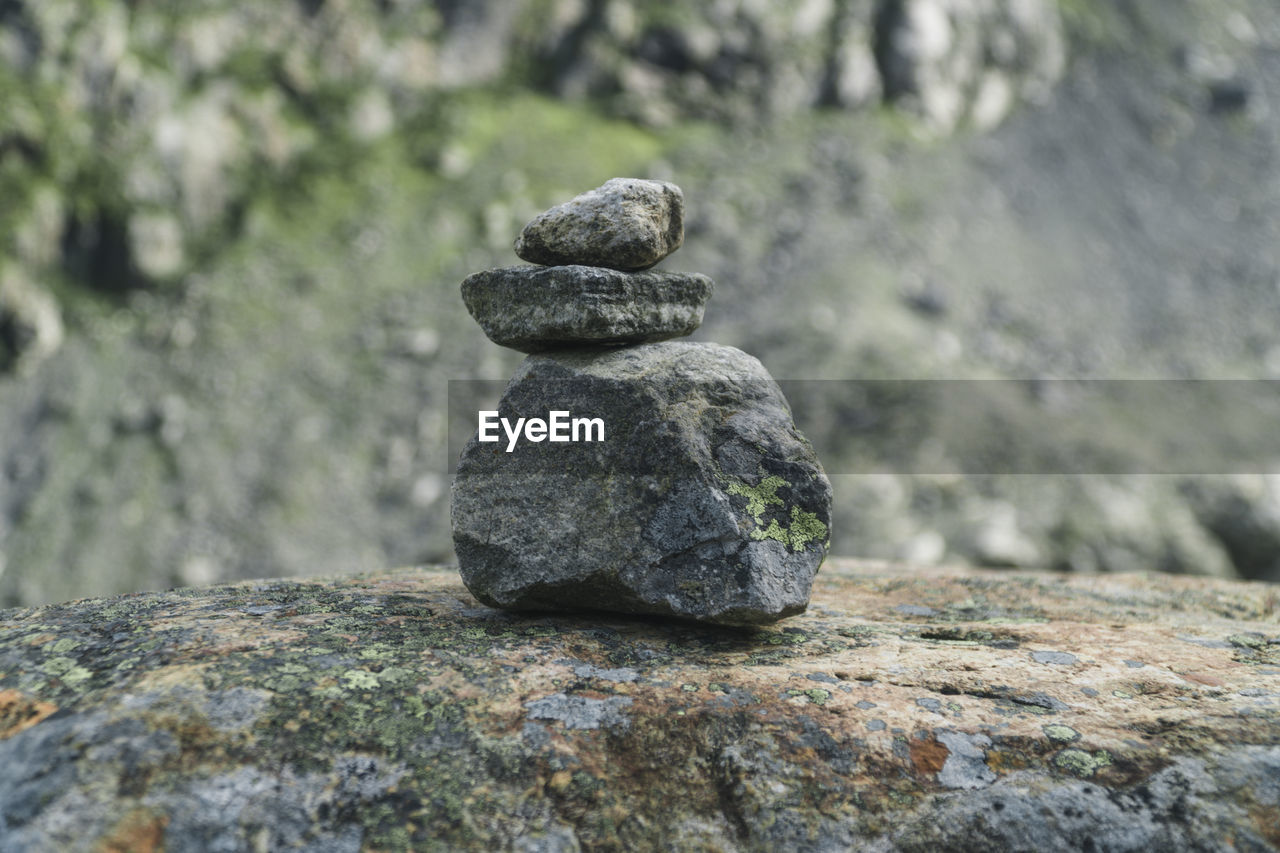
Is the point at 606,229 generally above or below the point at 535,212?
below

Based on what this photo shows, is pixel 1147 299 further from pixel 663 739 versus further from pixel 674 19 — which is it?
pixel 663 739

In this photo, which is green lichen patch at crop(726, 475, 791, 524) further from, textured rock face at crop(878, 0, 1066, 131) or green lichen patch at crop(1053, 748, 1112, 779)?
textured rock face at crop(878, 0, 1066, 131)

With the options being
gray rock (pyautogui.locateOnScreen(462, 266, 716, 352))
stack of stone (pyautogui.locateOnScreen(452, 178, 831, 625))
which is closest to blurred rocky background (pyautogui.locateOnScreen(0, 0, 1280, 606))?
stack of stone (pyautogui.locateOnScreen(452, 178, 831, 625))

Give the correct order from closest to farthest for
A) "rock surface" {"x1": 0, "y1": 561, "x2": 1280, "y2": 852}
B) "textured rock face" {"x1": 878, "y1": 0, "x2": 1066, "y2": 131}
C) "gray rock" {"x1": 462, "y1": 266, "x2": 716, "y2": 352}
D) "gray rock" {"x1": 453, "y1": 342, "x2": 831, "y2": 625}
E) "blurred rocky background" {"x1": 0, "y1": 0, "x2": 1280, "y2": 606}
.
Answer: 1. "rock surface" {"x1": 0, "y1": 561, "x2": 1280, "y2": 852}
2. "gray rock" {"x1": 453, "y1": 342, "x2": 831, "y2": 625}
3. "gray rock" {"x1": 462, "y1": 266, "x2": 716, "y2": 352}
4. "blurred rocky background" {"x1": 0, "y1": 0, "x2": 1280, "y2": 606}
5. "textured rock face" {"x1": 878, "y1": 0, "x2": 1066, "y2": 131}

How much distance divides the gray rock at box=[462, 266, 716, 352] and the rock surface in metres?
2.69

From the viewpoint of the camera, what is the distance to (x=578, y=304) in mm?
7809

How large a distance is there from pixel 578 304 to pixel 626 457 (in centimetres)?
144

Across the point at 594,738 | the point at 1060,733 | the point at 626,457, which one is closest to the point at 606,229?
the point at 626,457

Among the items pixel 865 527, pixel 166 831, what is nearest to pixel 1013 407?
pixel 865 527

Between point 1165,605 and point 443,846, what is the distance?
8199 millimetres

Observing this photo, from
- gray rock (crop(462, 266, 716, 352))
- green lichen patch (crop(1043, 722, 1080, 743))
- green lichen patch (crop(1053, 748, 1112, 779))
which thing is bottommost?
green lichen patch (crop(1053, 748, 1112, 779))

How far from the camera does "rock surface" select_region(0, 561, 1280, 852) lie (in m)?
4.86

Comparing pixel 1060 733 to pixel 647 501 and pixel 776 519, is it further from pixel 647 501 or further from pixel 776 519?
pixel 647 501

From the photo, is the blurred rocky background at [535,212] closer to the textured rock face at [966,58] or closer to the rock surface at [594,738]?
the textured rock face at [966,58]
